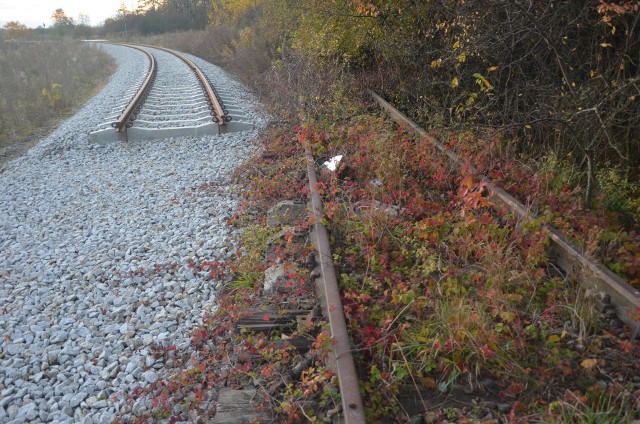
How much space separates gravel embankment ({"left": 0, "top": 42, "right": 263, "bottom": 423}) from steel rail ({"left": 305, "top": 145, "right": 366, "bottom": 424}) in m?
1.07

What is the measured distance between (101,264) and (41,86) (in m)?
14.5

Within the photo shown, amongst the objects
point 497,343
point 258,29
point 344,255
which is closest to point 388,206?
point 344,255

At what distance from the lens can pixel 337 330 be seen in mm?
3246

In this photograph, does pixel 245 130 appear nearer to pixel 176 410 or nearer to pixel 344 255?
pixel 344 255

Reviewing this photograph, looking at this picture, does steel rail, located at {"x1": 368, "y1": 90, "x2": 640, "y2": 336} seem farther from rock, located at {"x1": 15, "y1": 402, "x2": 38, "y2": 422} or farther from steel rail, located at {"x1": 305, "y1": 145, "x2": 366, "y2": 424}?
rock, located at {"x1": 15, "y1": 402, "x2": 38, "y2": 422}

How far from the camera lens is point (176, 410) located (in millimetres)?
3268

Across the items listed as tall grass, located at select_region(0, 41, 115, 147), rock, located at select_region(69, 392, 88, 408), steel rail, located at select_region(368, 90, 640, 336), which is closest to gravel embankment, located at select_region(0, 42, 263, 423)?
rock, located at select_region(69, 392, 88, 408)

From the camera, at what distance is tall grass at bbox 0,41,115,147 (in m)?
12.8

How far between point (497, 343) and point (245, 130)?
7.58m

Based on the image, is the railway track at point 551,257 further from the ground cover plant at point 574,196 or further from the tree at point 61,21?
the tree at point 61,21

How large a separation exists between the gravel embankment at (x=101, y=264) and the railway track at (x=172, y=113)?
54cm

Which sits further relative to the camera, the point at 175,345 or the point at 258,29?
the point at 258,29

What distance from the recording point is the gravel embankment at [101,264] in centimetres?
370

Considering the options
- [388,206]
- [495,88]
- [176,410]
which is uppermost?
[495,88]
